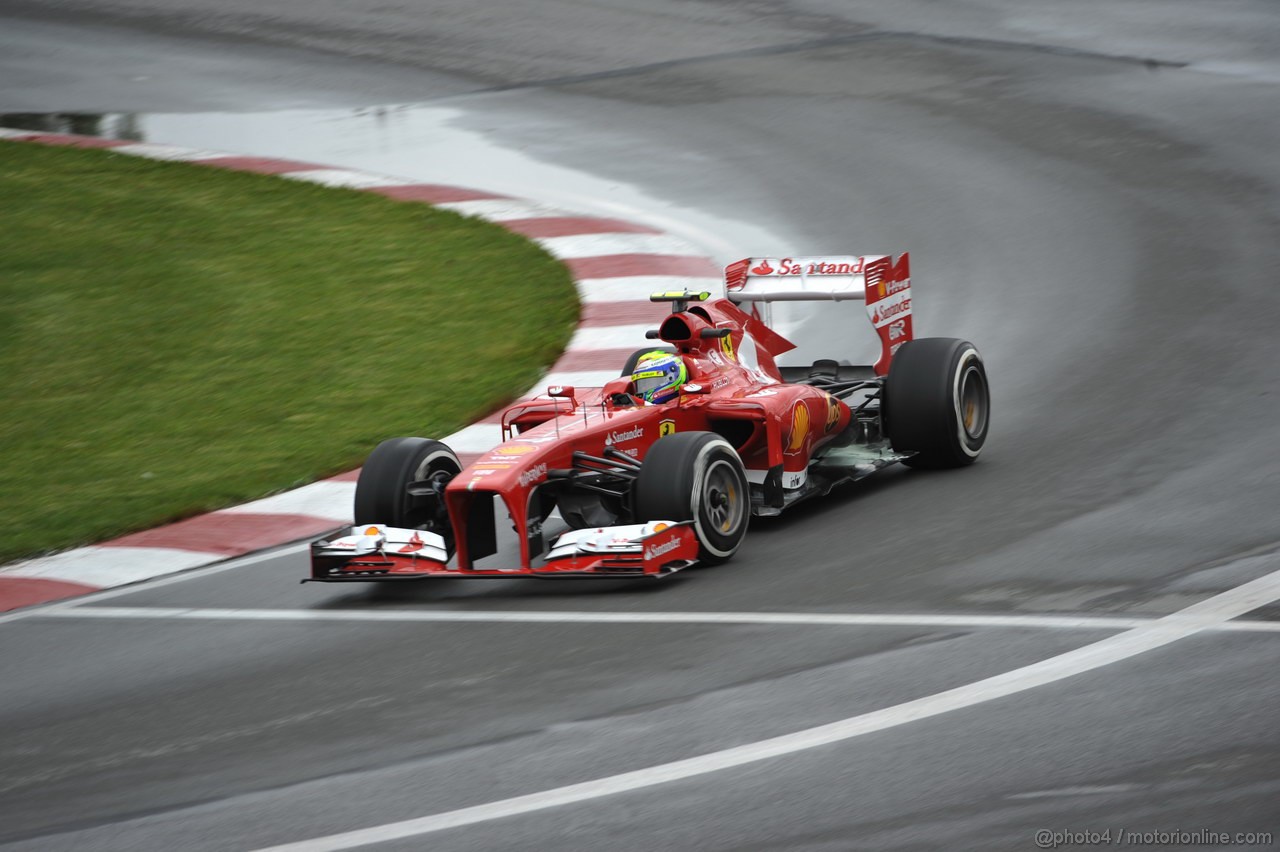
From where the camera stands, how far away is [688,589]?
8203 mm

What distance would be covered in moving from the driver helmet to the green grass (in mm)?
2712

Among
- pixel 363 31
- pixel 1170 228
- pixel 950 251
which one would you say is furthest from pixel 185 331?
pixel 363 31

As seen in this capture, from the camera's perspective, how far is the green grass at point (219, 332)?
11.3m

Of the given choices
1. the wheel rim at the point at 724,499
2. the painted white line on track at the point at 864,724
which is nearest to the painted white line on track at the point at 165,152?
the wheel rim at the point at 724,499

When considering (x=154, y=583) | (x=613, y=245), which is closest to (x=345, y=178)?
(x=613, y=245)

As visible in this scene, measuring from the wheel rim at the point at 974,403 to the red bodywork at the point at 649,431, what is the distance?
74cm

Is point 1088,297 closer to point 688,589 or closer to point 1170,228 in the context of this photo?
point 1170,228

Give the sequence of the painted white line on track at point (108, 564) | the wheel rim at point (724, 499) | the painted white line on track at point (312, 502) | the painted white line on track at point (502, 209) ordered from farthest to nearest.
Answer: the painted white line on track at point (502, 209) → the painted white line on track at point (312, 502) → the painted white line on track at point (108, 564) → the wheel rim at point (724, 499)

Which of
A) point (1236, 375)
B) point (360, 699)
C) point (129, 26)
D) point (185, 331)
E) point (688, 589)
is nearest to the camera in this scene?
point (360, 699)

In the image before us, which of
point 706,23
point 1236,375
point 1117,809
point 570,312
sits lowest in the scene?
point 1117,809

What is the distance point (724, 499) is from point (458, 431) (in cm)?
329

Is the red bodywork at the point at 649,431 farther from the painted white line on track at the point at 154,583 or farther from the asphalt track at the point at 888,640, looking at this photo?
the painted white line on track at the point at 154,583

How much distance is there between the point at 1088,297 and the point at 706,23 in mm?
10917

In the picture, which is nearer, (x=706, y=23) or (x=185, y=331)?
(x=185, y=331)
